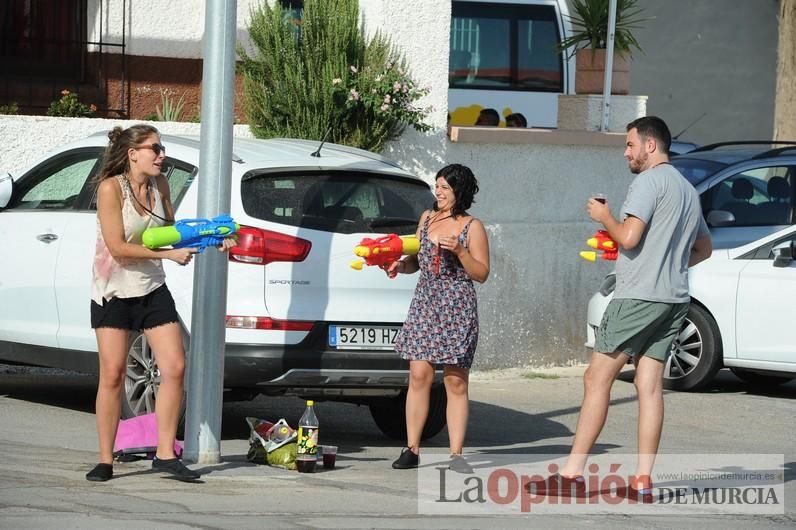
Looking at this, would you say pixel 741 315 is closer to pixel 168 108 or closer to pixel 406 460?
pixel 406 460

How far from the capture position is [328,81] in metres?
12.3

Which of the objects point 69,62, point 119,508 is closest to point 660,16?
point 69,62

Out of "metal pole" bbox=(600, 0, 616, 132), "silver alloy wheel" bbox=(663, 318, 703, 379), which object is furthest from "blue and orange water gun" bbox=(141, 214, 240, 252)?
"metal pole" bbox=(600, 0, 616, 132)

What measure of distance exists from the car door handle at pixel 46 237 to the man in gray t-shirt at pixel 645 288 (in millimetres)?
3593

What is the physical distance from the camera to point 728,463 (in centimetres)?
881

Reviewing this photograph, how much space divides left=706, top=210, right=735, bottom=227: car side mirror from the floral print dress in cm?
504

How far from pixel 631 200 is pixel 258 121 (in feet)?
19.9

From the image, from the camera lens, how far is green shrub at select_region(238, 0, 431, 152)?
1234 cm

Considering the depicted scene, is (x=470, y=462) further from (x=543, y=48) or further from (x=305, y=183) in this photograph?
(x=543, y=48)

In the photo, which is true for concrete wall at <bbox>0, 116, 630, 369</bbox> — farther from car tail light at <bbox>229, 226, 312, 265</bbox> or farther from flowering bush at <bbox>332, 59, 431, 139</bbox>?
car tail light at <bbox>229, 226, 312, 265</bbox>

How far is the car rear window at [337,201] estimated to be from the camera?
27.4 ft

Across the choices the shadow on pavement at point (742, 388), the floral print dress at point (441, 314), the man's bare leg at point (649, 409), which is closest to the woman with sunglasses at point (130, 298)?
the floral print dress at point (441, 314)

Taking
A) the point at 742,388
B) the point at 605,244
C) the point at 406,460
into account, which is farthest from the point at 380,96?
the point at 605,244

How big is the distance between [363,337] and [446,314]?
643 millimetres
